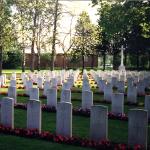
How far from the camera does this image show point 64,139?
9.39 m

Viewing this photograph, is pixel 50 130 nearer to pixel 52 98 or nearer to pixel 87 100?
pixel 87 100

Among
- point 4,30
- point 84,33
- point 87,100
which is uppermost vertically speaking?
point 84,33

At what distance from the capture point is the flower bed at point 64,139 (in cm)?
870

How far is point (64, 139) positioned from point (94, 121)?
841 mm

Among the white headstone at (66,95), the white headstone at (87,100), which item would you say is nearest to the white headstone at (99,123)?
the white headstone at (66,95)

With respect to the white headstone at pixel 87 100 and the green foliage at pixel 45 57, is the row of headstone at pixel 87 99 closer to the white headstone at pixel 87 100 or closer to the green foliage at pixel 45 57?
the white headstone at pixel 87 100

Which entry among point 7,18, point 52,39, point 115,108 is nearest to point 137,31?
point 52,39

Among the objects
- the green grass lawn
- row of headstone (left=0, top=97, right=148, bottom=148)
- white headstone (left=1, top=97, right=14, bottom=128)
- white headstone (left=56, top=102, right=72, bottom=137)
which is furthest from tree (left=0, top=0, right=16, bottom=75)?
white headstone (left=56, top=102, right=72, bottom=137)

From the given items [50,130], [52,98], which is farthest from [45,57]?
[50,130]

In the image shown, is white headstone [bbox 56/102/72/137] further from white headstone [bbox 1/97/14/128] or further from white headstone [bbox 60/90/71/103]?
white headstone [bbox 60/90/71/103]

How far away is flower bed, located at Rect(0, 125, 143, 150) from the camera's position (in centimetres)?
870

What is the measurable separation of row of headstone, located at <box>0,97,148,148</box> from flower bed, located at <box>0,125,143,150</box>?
0.59 ft

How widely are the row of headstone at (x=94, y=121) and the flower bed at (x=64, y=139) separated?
18 cm

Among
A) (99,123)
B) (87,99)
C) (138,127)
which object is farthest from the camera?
(87,99)
